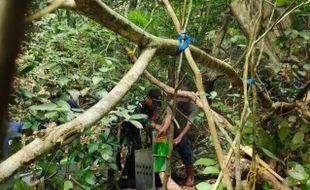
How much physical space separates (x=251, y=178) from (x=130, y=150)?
268cm

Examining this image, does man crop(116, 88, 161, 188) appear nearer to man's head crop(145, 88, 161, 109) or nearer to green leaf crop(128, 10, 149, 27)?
man's head crop(145, 88, 161, 109)

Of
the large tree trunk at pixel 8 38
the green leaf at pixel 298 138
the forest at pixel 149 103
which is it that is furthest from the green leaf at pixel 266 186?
the large tree trunk at pixel 8 38

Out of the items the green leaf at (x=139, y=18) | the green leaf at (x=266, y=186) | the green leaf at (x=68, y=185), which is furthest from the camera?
the green leaf at (x=139, y=18)

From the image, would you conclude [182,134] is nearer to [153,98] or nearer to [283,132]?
[153,98]

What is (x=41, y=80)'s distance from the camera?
2.71 meters

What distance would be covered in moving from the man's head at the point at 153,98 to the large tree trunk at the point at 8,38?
4.44 meters

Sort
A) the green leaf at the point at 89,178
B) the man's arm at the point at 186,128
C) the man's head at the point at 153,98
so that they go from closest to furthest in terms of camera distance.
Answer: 1. the green leaf at the point at 89,178
2. the man's head at the point at 153,98
3. the man's arm at the point at 186,128

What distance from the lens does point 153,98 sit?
480cm

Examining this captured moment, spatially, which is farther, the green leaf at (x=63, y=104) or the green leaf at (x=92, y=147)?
the green leaf at (x=92, y=147)

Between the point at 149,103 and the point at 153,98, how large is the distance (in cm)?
8

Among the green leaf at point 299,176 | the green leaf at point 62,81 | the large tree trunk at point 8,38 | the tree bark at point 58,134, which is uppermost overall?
the green leaf at point 62,81

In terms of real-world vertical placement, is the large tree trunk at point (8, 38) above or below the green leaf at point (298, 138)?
above

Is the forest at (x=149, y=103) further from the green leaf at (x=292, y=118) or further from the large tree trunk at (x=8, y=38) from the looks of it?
the large tree trunk at (x=8, y=38)

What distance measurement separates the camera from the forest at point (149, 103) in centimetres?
166
